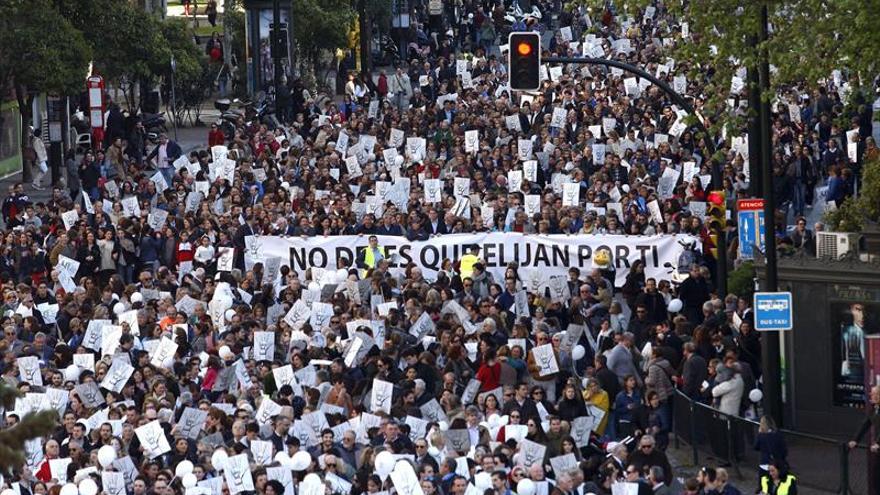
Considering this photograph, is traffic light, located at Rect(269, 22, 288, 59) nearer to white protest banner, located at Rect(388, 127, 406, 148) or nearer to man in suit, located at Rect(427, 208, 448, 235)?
white protest banner, located at Rect(388, 127, 406, 148)

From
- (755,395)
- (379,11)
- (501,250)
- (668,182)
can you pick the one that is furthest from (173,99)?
(755,395)

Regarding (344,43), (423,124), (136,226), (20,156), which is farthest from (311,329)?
(344,43)

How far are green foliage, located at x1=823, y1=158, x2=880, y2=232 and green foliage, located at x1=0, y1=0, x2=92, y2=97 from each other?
20.5 meters

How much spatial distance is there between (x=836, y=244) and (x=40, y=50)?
21.1m

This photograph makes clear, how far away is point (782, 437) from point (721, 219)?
5.08 m

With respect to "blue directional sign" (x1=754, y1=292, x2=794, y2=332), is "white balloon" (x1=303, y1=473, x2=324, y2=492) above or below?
below

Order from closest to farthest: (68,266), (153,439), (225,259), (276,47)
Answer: (153,439)
(225,259)
(68,266)
(276,47)

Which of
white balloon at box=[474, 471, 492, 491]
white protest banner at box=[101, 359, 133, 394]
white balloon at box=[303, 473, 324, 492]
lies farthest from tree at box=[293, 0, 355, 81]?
white balloon at box=[474, 471, 492, 491]

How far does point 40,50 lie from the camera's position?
41219mm

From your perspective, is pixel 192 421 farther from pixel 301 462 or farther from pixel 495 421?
pixel 495 421

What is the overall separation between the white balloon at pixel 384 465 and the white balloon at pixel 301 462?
0.73m

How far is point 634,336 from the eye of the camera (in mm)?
25156

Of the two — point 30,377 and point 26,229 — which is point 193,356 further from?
point 26,229

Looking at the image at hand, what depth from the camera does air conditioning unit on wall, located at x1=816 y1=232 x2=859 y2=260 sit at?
2385 centimetres
